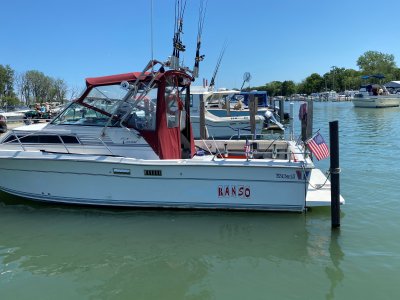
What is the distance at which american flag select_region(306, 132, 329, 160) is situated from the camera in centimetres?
745

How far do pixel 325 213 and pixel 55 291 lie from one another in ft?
16.9

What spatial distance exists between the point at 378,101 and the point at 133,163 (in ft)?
175

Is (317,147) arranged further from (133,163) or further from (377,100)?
(377,100)

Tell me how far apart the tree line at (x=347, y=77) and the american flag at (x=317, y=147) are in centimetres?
9676

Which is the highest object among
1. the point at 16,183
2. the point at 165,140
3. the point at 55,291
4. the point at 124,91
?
the point at 124,91

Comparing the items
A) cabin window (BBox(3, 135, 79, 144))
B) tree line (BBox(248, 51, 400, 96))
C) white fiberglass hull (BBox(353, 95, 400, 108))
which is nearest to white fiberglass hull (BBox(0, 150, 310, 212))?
cabin window (BBox(3, 135, 79, 144))

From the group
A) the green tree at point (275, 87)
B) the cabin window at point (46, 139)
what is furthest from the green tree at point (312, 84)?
the cabin window at point (46, 139)

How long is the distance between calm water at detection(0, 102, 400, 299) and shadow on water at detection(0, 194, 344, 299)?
2cm

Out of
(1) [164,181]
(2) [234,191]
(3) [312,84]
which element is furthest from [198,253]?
(3) [312,84]

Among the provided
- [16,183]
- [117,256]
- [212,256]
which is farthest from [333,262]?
[16,183]

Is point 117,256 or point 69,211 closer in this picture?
point 117,256

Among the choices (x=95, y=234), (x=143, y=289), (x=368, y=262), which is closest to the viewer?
(x=143, y=289)

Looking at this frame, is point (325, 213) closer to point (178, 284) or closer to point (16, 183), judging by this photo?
point (178, 284)

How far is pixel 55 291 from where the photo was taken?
5.16 metres
